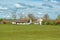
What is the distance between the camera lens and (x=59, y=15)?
31.2 metres

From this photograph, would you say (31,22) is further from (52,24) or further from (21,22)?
(52,24)

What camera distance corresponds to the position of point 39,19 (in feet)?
95.8

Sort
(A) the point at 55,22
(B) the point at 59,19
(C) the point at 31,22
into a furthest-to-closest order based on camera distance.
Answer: (C) the point at 31,22
(B) the point at 59,19
(A) the point at 55,22

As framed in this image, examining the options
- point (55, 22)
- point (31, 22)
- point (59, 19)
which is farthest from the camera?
point (31, 22)

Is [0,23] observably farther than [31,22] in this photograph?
No

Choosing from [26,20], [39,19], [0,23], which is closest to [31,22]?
[26,20]

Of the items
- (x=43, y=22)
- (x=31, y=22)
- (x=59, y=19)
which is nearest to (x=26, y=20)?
(x=31, y=22)

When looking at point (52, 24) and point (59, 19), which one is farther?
point (59, 19)

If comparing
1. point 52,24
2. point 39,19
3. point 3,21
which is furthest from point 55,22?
point 3,21

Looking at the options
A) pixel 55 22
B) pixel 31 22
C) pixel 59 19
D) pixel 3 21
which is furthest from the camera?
pixel 31 22

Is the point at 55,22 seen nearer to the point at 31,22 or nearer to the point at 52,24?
the point at 52,24

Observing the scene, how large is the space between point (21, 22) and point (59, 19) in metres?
7.07

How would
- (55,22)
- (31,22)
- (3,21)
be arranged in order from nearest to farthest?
(3,21)
(55,22)
(31,22)

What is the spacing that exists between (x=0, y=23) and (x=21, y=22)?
5.49 metres
